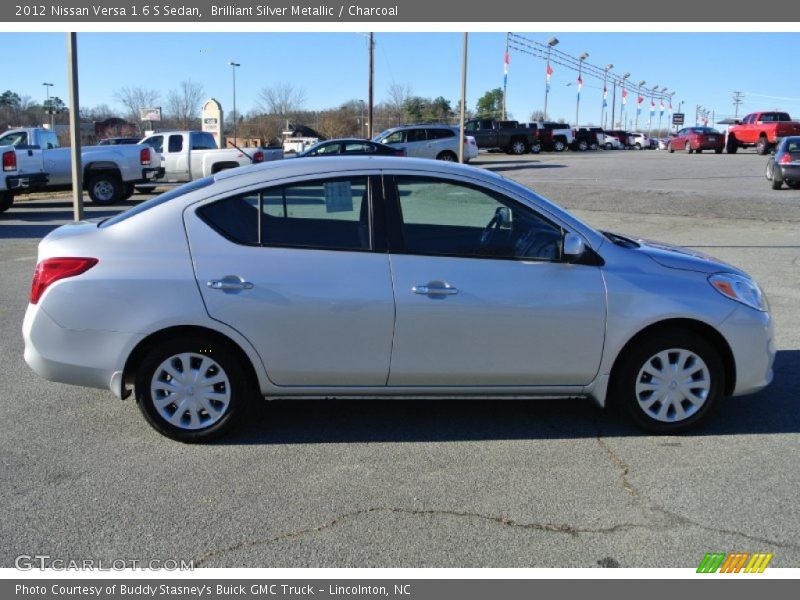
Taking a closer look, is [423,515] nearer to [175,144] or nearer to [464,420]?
[464,420]

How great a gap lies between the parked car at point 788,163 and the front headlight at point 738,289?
59.6 ft

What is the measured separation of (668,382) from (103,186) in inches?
729

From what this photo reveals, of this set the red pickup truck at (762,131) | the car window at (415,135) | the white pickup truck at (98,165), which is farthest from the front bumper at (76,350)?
the red pickup truck at (762,131)

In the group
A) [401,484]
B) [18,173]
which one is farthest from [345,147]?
[401,484]

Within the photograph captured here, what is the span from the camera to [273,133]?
2785 inches

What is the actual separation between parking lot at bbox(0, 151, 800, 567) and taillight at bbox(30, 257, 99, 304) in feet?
3.22

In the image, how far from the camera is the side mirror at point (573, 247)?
446cm

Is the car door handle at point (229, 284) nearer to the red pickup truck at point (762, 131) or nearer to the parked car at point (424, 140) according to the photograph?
the parked car at point (424, 140)

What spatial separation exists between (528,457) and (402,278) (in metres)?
1.31

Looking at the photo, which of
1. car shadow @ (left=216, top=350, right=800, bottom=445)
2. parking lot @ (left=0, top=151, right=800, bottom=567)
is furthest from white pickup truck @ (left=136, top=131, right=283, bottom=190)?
car shadow @ (left=216, top=350, right=800, bottom=445)

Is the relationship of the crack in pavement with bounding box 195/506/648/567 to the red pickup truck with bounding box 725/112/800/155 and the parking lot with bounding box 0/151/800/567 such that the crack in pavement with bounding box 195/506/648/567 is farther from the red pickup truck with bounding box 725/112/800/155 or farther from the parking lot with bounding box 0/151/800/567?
the red pickup truck with bounding box 725/112/800/155

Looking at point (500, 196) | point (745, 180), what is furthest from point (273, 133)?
point (500, 196)

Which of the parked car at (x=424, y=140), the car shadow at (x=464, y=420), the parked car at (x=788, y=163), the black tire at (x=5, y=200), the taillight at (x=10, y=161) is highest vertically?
the parked car at (x=424, y=140)
